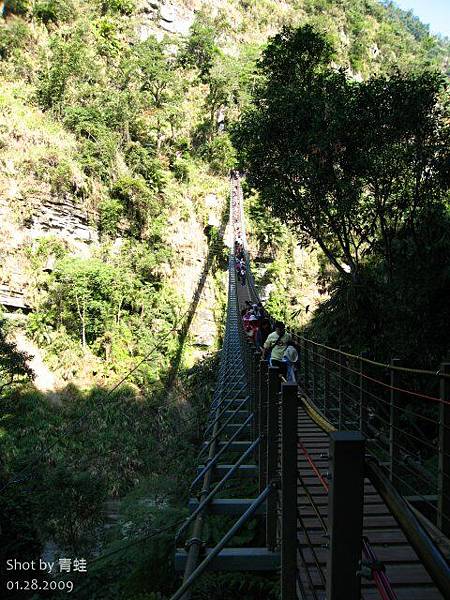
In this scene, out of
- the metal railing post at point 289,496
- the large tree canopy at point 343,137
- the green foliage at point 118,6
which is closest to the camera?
the metal railing post at point 289,496

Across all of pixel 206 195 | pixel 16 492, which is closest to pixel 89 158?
pixel 206 195

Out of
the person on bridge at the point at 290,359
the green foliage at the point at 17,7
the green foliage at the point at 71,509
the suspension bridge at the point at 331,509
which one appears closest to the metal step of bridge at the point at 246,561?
the suspension bridge at the point at 331,509

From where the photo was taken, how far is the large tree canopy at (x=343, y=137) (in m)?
5.68

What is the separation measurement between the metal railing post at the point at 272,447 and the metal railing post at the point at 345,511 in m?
0.98

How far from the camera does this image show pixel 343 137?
5734mm

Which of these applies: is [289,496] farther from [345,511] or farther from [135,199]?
[135,199]

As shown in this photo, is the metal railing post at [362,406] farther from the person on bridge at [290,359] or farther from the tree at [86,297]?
the tree at [86,297]

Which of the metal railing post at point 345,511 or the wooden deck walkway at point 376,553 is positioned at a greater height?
the metal railing post at point 345,511

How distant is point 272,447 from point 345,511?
1030 millimetres

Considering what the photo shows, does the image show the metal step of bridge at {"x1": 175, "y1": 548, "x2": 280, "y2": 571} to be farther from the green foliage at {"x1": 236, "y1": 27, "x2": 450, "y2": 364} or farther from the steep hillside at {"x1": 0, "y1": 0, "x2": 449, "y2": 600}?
the green foliage at {"x1": 236, "y1": 27, "x2": 450, "y2": 364}

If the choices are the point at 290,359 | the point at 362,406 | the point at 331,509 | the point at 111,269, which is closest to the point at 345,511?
the point at 331,509

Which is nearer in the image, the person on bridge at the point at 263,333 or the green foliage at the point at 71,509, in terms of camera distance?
the person on bridge at the point at 263,333

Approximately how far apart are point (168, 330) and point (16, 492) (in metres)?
6.59

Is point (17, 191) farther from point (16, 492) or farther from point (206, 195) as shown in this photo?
point (16, 492)
